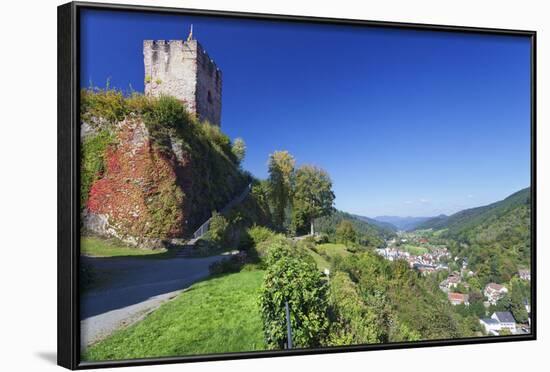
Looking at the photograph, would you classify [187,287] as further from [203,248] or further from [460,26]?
[460,26]

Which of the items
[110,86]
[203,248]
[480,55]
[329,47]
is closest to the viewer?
[110,86]

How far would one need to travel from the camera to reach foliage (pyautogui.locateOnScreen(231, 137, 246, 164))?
699 cm

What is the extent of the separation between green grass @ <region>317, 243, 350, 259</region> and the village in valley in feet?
2.16

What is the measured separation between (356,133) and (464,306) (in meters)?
2.39

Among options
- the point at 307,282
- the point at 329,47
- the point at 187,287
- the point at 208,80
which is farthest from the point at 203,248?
the point at 329,47

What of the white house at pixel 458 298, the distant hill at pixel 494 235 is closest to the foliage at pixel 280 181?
the distant hill at pixel 494 235

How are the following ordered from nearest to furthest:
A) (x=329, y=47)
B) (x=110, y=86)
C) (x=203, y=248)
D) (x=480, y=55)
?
(x=110, y=86), (x=203, y=248), (x=329, y=47), (x=480, y=55)

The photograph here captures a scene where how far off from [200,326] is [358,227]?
6.93ft

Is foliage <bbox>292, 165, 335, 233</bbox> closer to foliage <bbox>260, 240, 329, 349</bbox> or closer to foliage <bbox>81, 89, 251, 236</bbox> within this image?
foliage <bbox>260, 240, 329, 349</bbox>

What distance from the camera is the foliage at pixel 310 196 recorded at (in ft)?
23.9

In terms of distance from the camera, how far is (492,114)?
7859mm

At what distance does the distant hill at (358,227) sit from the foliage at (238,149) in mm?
1144

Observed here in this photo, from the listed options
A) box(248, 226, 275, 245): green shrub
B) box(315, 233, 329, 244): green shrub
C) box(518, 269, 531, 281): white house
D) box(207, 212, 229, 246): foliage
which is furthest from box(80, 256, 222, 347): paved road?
box(518, 269, 531, 281): white house

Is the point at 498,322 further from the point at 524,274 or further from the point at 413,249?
the point at 413,249
